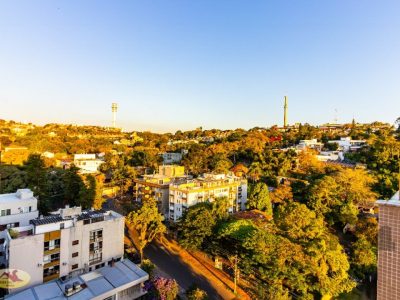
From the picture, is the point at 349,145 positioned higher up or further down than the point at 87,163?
higher up

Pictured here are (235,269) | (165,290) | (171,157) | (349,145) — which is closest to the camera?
(165,290)

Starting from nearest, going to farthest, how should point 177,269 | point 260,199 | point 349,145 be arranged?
point 177,269
point 260,199
point 349,145

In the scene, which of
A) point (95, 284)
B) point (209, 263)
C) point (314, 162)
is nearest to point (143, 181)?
point (209, 263)

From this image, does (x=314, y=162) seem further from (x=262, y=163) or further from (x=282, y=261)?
(x=282, y=261)

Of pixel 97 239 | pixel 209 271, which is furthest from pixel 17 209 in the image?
pixel 209 271

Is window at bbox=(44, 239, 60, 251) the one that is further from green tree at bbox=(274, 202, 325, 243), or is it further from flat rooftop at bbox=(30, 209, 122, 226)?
green tree at bbox=(274, 202, 325, 243)

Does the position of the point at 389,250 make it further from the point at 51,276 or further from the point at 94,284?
the point at 51,276
